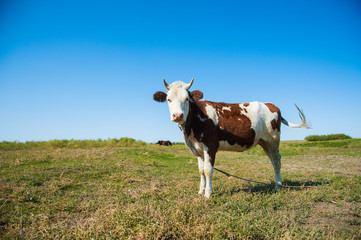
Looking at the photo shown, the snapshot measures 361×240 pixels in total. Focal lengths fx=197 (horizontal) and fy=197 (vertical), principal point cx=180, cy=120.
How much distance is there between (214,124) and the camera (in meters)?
5.50

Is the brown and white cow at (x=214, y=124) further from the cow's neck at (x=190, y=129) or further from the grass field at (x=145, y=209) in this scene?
the grass field at (x=145, y=209)

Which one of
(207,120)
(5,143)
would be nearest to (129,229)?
(207,120)

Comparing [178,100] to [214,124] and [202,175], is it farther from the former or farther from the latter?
[202,175]

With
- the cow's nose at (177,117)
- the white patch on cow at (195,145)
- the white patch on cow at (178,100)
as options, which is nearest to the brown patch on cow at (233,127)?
the white patch on cow at (195,145)

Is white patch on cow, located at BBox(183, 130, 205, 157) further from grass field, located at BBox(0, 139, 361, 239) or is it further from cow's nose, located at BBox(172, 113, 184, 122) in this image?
grass field, located at BBox(0, 139, 361, 239)

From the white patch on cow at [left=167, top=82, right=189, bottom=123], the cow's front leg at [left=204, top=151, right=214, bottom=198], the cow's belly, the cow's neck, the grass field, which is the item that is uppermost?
the white patch on cow at [left=167, top=82, right=189, bottom=123]

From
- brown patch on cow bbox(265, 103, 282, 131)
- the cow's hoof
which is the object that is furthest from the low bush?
the cow's hoof

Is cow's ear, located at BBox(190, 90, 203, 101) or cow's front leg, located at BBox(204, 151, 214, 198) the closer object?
cow's front leg, located at BBox(204, 151, 214, 198)

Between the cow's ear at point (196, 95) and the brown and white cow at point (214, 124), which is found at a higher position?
the cow's ear at point (196, 95)

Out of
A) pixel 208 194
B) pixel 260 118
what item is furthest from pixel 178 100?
pixel 260 118

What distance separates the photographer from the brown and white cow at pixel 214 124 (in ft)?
16.5

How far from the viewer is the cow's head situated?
4.61 metres

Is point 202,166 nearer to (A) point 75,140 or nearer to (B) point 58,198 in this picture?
(B) point 58,198

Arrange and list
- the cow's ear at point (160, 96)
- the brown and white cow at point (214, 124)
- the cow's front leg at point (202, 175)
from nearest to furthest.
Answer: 1. the brown and white cow at point (214, 124)
2. the cow's ear at point (160, 96)
3. the cow's front leg at point (202, 175)
